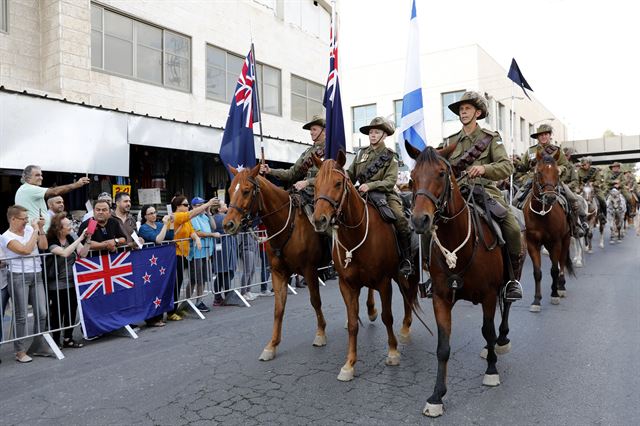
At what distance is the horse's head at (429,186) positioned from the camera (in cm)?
374

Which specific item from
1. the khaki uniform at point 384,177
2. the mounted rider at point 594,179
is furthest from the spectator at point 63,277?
the mounted rider at point 594,179

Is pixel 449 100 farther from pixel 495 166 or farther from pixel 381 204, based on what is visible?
pixel 495 166

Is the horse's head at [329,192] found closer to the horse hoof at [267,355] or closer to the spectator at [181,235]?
the horse hoof at [267,355]

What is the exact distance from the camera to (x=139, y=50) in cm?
1274

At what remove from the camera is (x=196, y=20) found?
14.2 m

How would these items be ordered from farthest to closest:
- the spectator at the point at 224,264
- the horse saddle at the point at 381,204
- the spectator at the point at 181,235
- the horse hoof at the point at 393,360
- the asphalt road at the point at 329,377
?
the spectator at the point at 224,264 < the spectator at the point at 181,235 < the horse saddle at the point at 381,204 < the horse hoof at the point at 393,360 < the asphalt road at the point at 329,377

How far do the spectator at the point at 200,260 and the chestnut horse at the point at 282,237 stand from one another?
9.31ft

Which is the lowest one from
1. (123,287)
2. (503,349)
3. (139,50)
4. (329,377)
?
(329,377)

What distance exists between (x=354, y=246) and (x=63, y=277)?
4.34m

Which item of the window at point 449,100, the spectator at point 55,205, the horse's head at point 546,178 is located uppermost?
the window at point 449,100

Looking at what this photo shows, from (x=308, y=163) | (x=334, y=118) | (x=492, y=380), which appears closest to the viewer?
(x=492, y=380)

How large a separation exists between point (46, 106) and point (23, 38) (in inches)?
131

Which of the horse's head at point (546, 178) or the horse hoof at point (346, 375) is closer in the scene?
the horse hoof at point (346, 375)

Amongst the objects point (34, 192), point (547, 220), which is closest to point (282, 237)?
point (34, 192)
